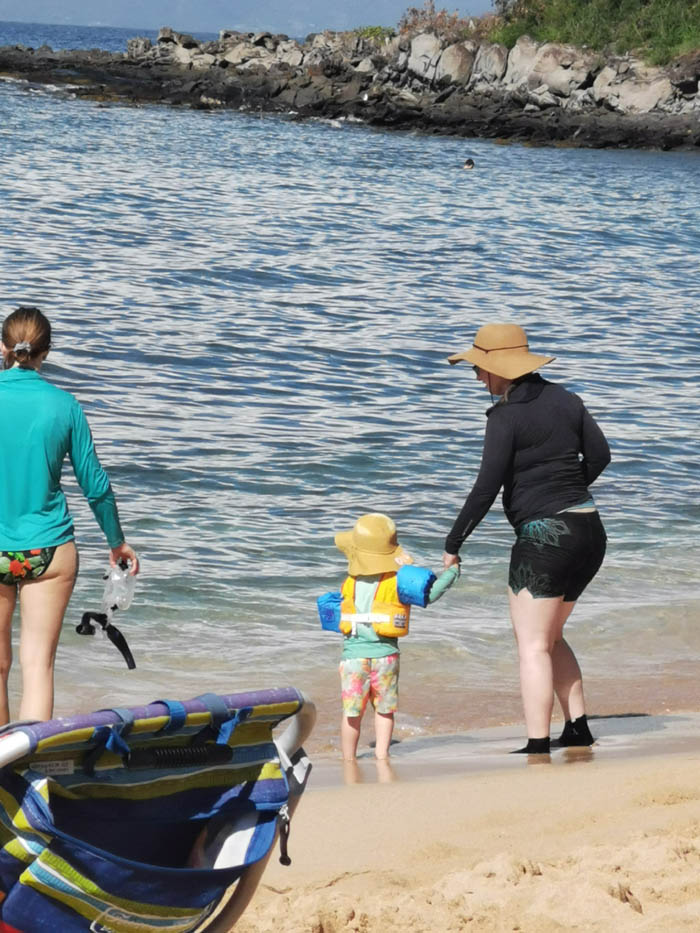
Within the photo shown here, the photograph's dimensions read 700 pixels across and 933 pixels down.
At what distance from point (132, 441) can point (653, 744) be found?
634 centimetres

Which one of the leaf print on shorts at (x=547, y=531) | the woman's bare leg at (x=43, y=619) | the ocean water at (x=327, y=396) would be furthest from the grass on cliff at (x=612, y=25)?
the woman's bare leg at (x=43, y=619)

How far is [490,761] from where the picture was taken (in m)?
5.30

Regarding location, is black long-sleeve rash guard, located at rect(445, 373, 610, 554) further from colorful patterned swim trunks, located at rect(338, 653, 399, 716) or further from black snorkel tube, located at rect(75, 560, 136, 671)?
black snorkel tube, located at rect(75, 560, 136, 671)

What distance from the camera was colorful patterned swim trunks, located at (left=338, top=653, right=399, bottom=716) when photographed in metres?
5.42

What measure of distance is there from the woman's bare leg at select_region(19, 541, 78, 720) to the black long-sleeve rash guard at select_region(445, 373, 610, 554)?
1465mm

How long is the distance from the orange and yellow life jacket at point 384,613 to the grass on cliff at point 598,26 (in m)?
52.6

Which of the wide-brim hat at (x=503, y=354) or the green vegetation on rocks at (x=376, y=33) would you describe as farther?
the green vegetation on rocks at (x=376, y=33)

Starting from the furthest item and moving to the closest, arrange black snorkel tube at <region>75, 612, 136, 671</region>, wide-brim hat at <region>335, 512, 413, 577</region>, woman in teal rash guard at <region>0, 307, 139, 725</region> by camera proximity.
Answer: wide-brim hat at <region>335, 512, 413, 577</region> < black snorkel tube at <region>75, 612, 136, 671</region> < woman in teal rash guard at <region>0, 307, 139, 725</region>

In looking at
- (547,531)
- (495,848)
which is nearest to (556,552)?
(547,531)

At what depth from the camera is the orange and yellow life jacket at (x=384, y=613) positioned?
5383 mm

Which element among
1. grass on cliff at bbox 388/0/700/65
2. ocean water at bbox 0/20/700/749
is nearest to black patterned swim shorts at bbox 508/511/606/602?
ocean water at bbox 0/20/700/749

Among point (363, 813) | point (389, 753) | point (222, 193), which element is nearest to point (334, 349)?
Answer: point (389, 753)

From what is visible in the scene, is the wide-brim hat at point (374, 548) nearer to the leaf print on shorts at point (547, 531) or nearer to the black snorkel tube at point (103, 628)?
the leaf print on shorts at point (547, 531)

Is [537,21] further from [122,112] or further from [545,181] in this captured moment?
[545,181]
